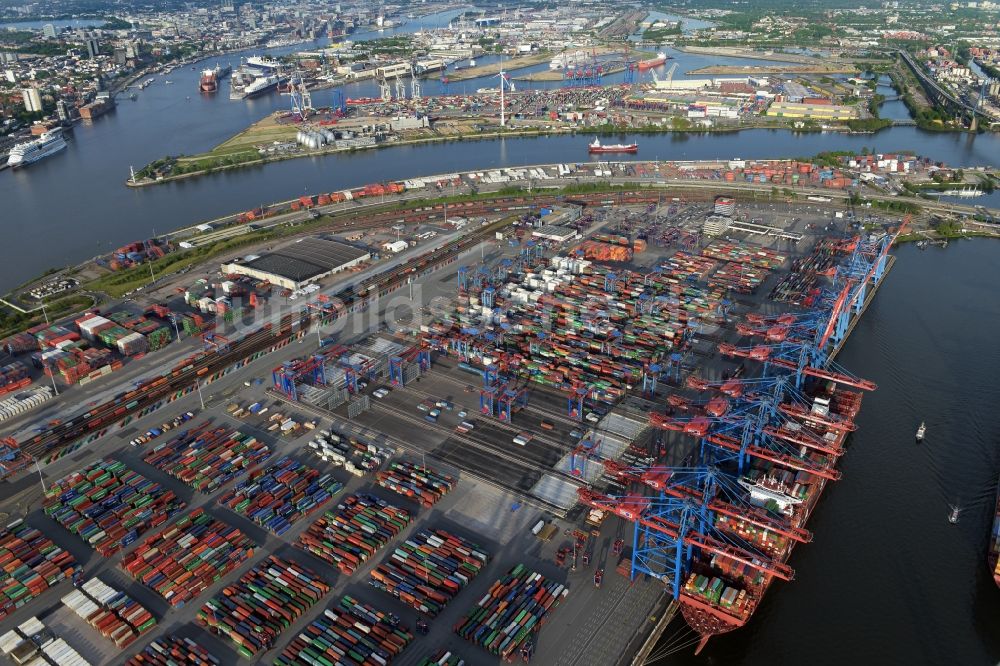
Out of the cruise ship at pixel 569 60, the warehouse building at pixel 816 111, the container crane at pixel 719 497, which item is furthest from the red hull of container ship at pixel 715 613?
the cruise ship at pixel 569 60

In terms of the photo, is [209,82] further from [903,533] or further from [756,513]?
[903,533]

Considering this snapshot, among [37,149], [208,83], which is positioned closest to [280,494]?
[37,149]

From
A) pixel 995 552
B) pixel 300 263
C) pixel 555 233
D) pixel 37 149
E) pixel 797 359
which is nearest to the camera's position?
pixel 995 552

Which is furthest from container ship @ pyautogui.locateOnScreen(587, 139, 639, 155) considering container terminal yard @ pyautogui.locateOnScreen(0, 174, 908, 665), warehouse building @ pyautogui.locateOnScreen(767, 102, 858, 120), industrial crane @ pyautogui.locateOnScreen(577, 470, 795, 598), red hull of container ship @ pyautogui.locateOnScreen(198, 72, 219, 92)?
red hull of container ship @ pyautogui.locateOnScreen(198, 72, 219, 92)

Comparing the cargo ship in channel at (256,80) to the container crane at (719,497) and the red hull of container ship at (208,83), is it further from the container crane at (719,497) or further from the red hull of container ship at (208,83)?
the container crane at (719,497)

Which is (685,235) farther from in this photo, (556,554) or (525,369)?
(556,554)

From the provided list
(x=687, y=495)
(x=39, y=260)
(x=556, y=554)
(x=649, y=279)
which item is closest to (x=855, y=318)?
(x=649, y=279)
